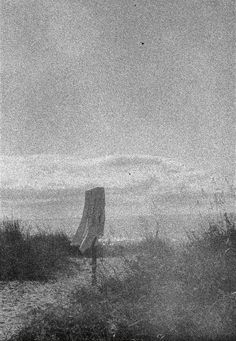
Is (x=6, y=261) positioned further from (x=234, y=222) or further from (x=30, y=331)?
(x=234, y=222)

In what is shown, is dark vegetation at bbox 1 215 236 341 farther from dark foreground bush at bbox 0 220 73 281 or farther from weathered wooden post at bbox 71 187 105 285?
dark foreground bush at bbox 0 220 73 281

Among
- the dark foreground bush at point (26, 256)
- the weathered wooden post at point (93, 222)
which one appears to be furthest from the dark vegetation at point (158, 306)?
the dark foreground bush at point (26, 256)

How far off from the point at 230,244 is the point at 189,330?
3.37 m

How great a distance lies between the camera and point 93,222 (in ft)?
27.1

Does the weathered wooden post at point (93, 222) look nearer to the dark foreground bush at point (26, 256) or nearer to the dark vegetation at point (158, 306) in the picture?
the dark vegetation at point (158, 306)

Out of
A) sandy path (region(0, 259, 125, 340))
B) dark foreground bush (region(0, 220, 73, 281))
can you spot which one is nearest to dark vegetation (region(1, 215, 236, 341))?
sandy path (region(0, 259, 125, 340))

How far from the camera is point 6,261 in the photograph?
31.1 ft

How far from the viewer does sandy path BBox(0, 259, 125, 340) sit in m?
6.06

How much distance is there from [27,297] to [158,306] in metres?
2.98

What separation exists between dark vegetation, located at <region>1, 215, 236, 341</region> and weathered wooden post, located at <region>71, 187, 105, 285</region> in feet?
2.49

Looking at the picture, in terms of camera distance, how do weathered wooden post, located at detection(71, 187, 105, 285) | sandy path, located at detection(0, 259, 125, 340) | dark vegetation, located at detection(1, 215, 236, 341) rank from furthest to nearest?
1. weathered wooden post, located at detection(71, 187, 105, 285)
2. sandy path, located at detection(0, 259, 125, 340)
3. dark vegetation, located at detection(1, 215, 236, 341)

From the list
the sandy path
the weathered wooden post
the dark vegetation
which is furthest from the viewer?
the weathered wooden post

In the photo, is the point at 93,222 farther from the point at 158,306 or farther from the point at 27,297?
the point at 158,306

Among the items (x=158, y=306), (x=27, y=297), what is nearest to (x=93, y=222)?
(x=27, y=297)
